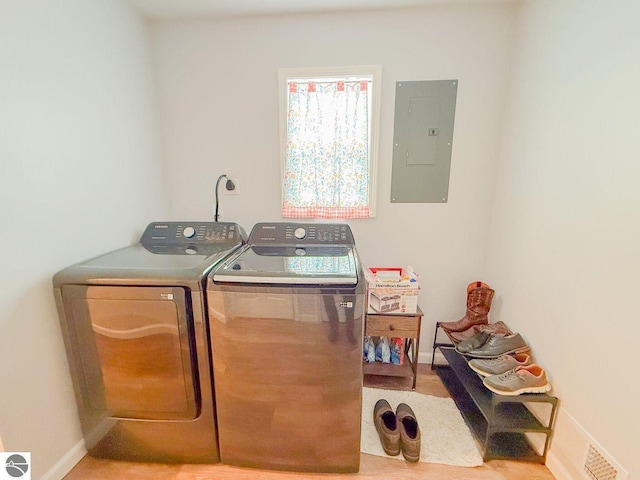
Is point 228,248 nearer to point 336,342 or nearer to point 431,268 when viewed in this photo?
point 336,342

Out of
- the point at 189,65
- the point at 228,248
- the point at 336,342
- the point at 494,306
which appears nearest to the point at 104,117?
the point at 189,65

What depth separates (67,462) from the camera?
4.28 ft

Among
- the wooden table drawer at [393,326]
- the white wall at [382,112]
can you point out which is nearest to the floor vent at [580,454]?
the wooden table drawer at [393,326]

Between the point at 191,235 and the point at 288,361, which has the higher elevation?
the point at 191,235

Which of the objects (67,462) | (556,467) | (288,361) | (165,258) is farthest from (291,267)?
(556,467)

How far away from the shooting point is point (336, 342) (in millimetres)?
1153

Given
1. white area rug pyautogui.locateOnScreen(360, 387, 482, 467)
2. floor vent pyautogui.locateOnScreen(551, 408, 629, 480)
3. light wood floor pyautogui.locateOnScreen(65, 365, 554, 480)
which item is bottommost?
light wood floor pyautogui.locateOnScreen(65, 365, 554, 480)

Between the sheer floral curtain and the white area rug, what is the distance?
3.85 ft

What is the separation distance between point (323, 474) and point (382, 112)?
200cm

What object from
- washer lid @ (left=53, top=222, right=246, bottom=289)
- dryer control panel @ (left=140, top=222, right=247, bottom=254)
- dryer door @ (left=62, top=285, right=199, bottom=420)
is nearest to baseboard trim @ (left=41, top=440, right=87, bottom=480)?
Result: dryer door @ (left=62, top=285, right=199, bottom=420)

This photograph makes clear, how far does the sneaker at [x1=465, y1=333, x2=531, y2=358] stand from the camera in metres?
1.52

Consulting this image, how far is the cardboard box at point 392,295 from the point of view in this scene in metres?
1.72

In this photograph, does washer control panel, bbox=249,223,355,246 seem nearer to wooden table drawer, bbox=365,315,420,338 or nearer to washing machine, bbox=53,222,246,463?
washing machine, bbox=53,222,246,463

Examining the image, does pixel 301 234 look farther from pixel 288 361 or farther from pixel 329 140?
pixel 288 361
